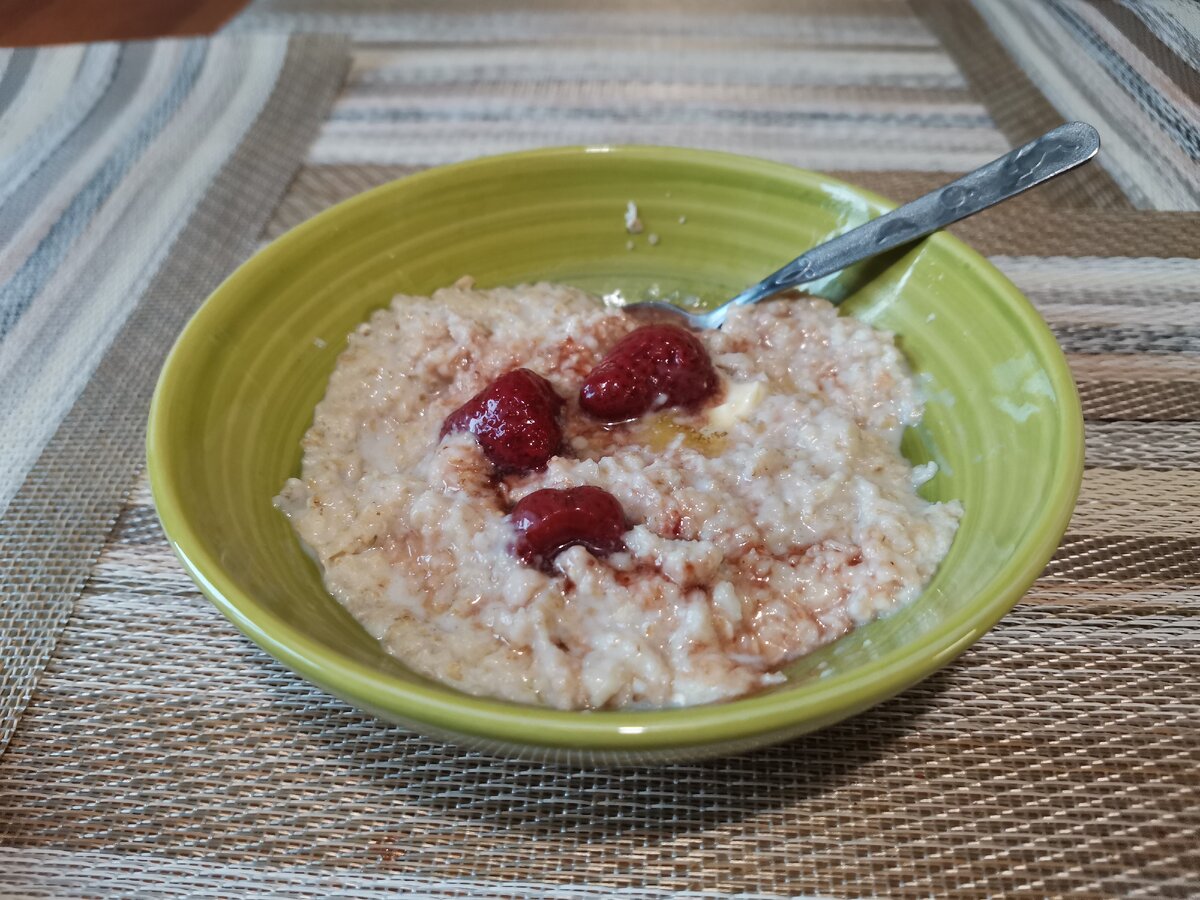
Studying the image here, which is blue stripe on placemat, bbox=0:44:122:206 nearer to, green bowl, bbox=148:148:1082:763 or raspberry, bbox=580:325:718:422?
green bowl, bbox=148:148:1082:763

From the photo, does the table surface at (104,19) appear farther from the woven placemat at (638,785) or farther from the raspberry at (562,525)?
the raspberry at (562,525)

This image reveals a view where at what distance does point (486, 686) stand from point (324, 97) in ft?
6.73

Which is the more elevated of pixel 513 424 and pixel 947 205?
pixel 947 205

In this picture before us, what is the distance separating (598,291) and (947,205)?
0.63 meters

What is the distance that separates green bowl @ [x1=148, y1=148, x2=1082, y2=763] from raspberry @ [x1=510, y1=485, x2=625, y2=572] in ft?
0.74

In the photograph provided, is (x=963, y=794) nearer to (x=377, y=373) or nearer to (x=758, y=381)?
(x=758, y=381)

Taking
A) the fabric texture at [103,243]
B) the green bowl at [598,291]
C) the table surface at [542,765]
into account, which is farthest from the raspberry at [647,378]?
the fabric texture at [103,243]

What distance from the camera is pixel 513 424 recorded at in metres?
1.32

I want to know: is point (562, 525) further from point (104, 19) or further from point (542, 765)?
point (104, 19)

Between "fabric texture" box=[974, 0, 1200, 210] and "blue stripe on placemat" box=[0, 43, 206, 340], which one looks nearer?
"blue stripe on placemat" box=[0, 43, 206, 340]

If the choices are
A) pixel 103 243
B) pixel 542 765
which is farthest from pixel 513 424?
pixel 103 243

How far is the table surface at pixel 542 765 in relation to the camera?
3.38 feet

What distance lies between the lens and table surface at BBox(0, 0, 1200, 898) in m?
1.03

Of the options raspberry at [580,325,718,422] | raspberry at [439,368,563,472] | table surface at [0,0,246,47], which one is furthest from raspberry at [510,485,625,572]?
table surface at [0,0,246,47]
